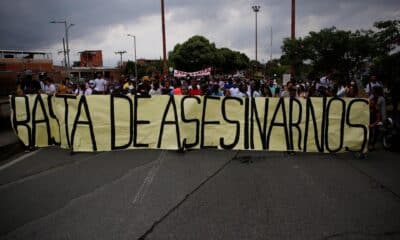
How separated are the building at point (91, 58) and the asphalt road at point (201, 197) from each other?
362 ft

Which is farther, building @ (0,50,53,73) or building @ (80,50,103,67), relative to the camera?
building @ (80,50,103,67)

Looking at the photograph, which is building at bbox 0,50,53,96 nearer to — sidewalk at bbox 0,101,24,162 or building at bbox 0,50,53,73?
building at bbox 0,50,53,73

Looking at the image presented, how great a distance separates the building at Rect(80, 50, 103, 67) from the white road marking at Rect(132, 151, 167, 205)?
110 meters

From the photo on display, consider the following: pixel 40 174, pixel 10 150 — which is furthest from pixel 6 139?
pixel 40 174

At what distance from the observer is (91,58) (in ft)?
380

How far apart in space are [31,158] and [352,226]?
6.88 m

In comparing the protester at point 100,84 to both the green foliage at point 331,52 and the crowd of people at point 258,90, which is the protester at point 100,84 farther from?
the green foliage at point 331,52

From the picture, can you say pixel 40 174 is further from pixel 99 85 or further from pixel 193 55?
pixel 193 55

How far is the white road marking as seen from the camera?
5.46 meters

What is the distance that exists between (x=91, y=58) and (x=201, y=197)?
11650cm

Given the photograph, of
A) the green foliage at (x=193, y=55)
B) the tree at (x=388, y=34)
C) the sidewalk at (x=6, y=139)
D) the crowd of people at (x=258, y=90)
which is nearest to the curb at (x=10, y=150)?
the sidewalk at (x=6, y=139)

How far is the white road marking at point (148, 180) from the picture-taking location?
546 cm

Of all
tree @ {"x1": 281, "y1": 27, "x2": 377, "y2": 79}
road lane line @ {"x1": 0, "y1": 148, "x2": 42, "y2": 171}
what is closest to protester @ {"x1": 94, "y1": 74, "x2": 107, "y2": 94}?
road lane line @ {"x1": 0, "y1": 148, "x2": 42, "y2": 171}

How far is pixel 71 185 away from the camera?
6.24 meters
